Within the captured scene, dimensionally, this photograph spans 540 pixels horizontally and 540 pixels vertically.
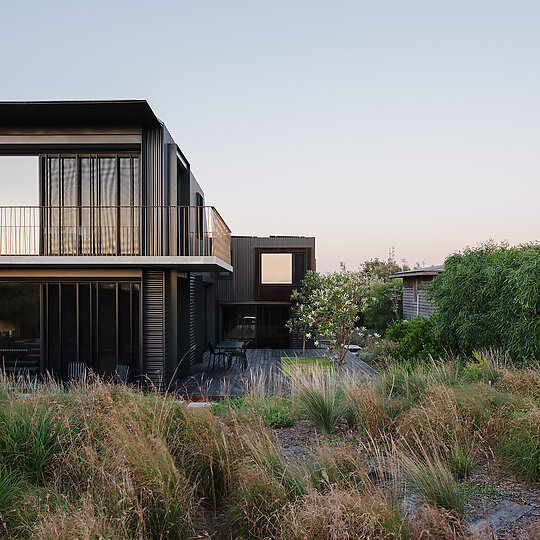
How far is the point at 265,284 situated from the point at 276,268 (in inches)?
35.8

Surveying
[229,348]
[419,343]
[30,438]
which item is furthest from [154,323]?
[419,343]

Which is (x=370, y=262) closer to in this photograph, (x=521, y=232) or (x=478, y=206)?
(x=521, y=232)

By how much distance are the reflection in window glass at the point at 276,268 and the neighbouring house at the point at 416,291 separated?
203 inches

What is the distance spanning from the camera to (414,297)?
1791 cm

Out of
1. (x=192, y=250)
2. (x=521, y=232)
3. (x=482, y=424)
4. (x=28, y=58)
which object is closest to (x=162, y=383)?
(x=192, y=250)

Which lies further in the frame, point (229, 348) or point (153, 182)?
point (229, 348)

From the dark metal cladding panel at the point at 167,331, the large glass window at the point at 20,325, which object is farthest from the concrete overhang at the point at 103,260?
the large glass window at the point at 20,325

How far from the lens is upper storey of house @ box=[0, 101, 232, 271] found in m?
9.52

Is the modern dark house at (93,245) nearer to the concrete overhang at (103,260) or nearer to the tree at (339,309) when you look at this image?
the concrete overhang at (103,260)

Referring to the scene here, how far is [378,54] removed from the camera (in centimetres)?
1273

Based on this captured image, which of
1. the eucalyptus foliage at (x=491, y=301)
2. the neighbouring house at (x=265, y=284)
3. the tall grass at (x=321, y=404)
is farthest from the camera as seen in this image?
the neighbouring house at (x=265, y=284)

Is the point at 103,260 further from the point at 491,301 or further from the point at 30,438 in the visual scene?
the point at 491,301

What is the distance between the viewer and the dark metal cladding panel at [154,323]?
9.72 metres

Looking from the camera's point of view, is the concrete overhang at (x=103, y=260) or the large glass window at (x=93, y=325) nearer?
the concrete overhang at (x=103, y=260)
